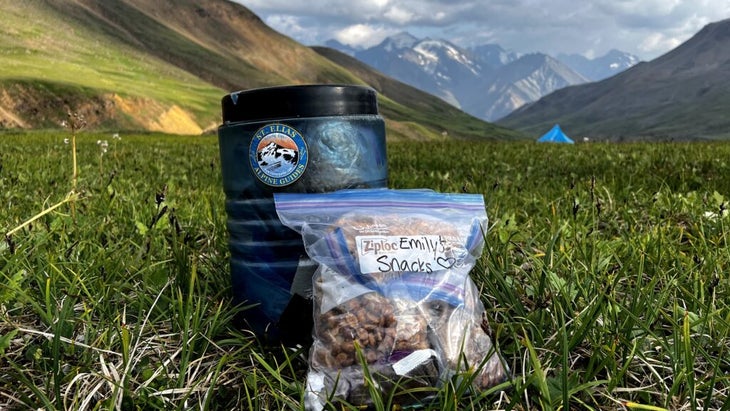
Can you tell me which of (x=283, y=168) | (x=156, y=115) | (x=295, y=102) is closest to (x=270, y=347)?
(x=283, y=168)

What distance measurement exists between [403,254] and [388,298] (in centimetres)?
20

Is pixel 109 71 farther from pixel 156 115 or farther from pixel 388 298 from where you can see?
pixel 388 298

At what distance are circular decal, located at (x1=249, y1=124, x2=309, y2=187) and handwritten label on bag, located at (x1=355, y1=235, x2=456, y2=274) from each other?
510mm

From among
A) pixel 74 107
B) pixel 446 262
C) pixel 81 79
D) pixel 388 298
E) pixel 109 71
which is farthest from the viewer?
pixel 109 71

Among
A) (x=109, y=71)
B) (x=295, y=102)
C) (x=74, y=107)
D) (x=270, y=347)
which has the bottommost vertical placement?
(x=270, y=347)

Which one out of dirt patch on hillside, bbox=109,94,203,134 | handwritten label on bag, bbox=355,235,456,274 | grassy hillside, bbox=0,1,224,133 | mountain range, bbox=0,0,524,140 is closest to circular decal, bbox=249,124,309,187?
handwritten label on bag, bbox=355,235,456,274

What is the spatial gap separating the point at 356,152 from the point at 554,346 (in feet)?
4.00

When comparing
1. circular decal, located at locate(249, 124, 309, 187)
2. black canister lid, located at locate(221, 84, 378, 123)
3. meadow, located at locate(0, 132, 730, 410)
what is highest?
black canister lid, located at locate(221, 84, 378, 123)

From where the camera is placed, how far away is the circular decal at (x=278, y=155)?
2.71 metres

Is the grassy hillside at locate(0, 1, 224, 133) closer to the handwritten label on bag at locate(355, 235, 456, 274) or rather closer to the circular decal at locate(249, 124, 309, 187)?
the circular decal at locate(249, 124, 309, 187)

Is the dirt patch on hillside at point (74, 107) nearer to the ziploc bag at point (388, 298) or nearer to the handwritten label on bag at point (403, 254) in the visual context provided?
the ziploc bag at point (388, 298)

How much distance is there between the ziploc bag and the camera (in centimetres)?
223

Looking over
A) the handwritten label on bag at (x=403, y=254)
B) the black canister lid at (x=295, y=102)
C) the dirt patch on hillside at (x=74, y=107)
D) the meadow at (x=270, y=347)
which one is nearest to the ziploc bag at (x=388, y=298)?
the handwritten label on bag at (x=403, y=254)

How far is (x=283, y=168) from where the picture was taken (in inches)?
108
